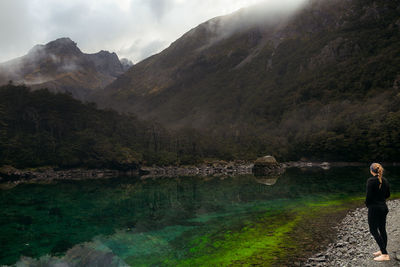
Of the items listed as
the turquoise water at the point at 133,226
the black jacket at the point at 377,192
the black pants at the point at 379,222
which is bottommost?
the turquoise water at the point at 133,226

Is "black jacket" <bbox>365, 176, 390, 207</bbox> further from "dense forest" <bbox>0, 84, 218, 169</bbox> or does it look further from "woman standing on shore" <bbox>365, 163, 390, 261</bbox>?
"dense forest" <bbox>0, 84, 218, 169</bbox>

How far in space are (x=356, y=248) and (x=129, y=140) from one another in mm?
167846

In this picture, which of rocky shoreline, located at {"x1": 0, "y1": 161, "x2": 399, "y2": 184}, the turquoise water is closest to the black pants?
the turquoise water

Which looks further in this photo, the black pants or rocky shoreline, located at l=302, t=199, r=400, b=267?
rocky shoreline, located at l=302, t=199, r=400, b=267

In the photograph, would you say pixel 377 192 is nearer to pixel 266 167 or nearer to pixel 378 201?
pixel 378 201

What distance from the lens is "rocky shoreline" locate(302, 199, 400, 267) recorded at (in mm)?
12511

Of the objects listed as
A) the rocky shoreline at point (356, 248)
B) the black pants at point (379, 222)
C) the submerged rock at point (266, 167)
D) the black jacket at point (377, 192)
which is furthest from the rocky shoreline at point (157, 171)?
the black jacket at point (377, 192)

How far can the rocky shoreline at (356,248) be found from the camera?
12511mm

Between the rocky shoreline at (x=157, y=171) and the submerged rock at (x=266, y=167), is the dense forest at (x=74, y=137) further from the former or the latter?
the submerged rock at (x=266, y=167)

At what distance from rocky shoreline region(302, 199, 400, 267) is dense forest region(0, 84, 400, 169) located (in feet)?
371

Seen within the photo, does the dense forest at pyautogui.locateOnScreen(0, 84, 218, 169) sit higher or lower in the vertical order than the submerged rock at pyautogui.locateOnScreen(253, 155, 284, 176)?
higher

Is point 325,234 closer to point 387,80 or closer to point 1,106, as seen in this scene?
point 1,106

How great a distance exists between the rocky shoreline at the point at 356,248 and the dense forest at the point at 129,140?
371 feet

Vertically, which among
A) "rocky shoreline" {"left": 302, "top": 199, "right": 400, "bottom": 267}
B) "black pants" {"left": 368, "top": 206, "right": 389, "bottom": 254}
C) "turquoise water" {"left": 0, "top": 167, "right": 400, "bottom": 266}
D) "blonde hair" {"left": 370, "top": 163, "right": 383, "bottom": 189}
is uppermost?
"blonde hair" {"left": 370, "top": 163, "right": 383, "bottom": 189}
